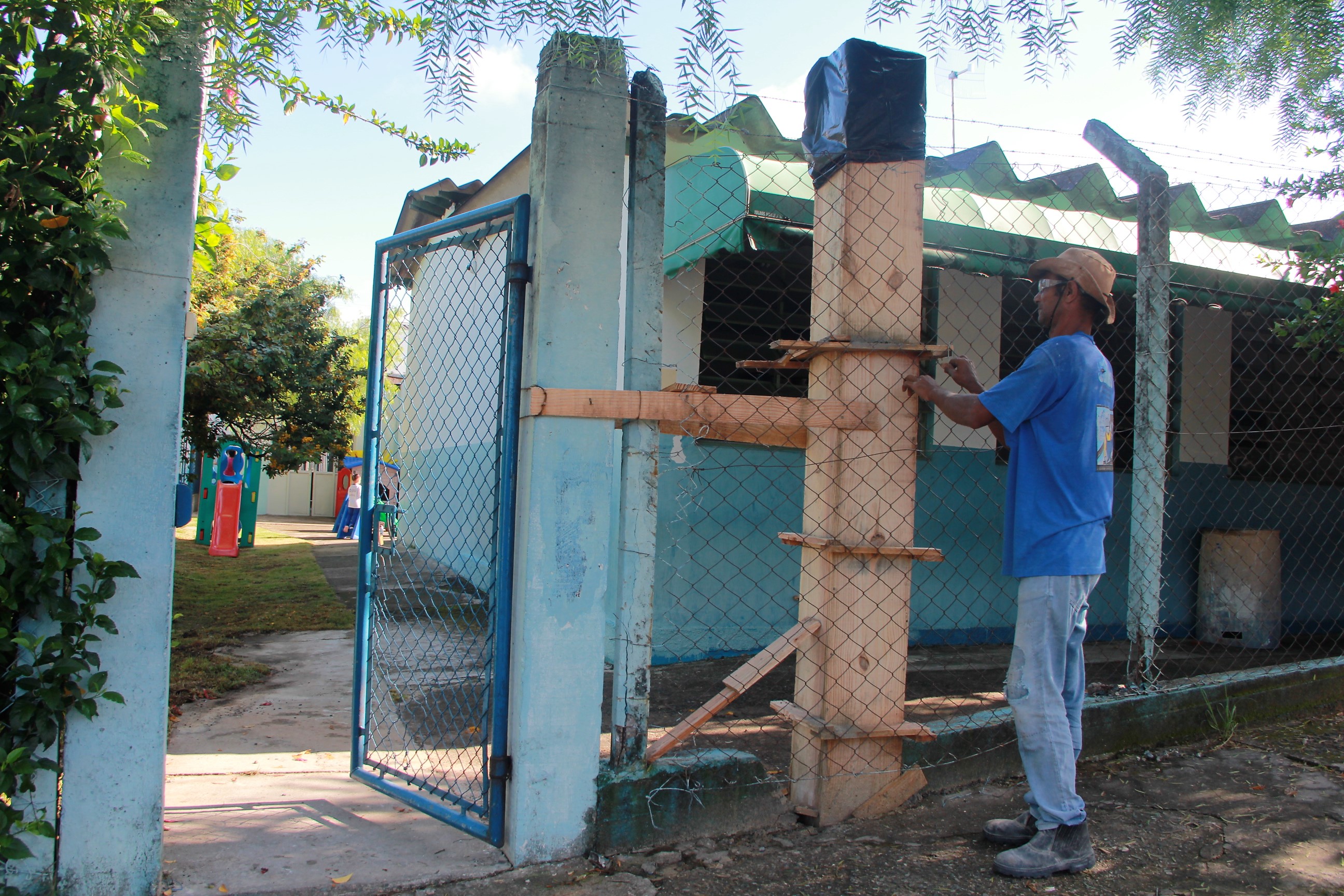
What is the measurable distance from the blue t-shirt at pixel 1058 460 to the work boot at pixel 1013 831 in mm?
824

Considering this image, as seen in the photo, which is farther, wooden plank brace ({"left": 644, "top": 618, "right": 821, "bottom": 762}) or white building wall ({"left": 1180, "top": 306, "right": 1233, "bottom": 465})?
white building wall ({"left": 1180, "top": 306, "right": 1233, "bottom": 465})

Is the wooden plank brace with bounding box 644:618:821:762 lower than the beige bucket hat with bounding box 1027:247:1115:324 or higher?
lower

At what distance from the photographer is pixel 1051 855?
2.58m

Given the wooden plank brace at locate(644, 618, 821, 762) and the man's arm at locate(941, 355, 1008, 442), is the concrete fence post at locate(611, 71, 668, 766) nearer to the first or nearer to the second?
the wooden plank brace at locate(644, 618, 821, 762)

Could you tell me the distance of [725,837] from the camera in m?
2.84

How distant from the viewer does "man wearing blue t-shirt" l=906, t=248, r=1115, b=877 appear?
8.57 feet

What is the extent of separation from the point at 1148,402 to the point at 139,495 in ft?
13.4

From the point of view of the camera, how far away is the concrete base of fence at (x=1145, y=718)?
330 centimetres

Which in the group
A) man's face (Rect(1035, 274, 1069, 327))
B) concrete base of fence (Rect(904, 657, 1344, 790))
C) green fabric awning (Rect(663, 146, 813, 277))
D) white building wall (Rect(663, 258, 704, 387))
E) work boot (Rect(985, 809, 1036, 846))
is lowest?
work boot (Rect(985, 809, 1036, 846))

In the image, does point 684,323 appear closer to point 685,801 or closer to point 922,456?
point 922,456

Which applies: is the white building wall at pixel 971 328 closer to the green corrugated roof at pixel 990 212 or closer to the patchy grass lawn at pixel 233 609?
the green corrugated roof at pixel 990 212

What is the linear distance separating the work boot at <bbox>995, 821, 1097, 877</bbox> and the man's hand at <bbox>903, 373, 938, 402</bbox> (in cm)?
142

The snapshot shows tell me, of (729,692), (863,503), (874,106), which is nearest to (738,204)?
(874,106)

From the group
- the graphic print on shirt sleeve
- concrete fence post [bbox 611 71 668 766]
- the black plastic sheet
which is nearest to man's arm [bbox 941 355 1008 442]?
the graphic print on shirt sleeve
